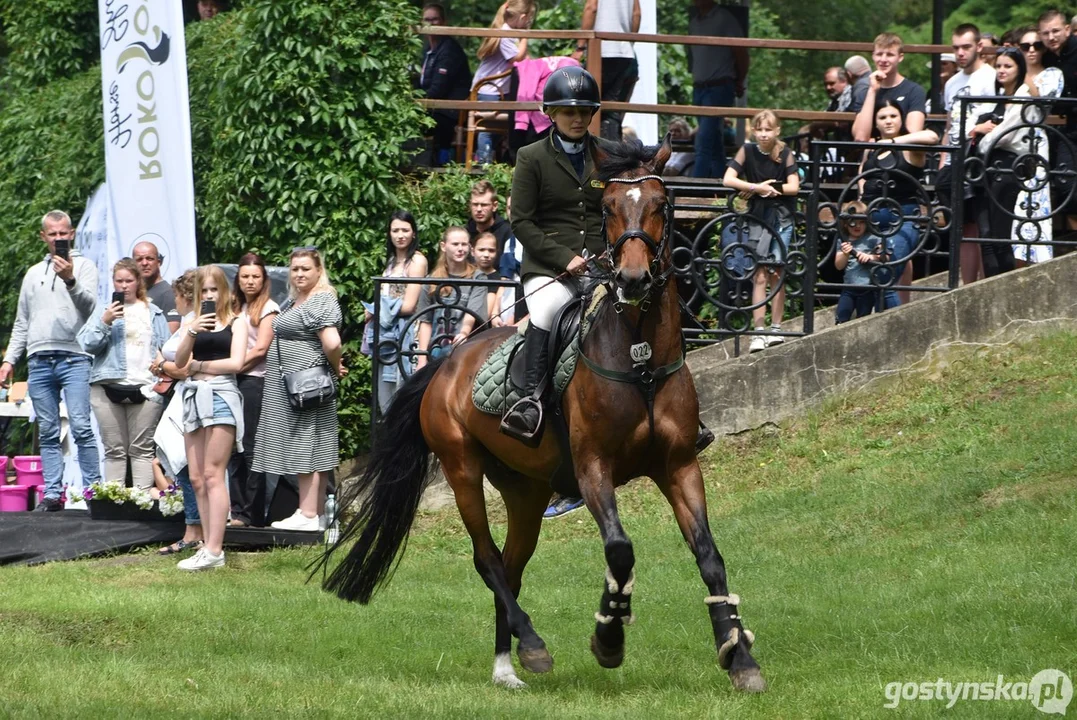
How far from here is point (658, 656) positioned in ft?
28.3

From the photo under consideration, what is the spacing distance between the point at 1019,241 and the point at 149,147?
26.7 feet

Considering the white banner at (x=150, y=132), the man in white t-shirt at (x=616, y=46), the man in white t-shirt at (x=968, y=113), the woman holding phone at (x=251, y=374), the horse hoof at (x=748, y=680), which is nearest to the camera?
the horse hoof at (x=748, y=680)

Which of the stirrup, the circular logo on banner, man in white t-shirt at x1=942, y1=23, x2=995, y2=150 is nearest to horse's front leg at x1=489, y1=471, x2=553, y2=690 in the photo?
the stirrup

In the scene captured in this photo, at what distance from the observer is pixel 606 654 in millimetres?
7719

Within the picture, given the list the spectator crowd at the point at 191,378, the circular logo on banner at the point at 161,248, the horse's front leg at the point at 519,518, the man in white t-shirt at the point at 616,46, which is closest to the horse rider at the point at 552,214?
the horse's front leg at the point at 519,518

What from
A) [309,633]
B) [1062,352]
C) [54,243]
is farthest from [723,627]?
[54,243]

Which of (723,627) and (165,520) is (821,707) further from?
(165,520)

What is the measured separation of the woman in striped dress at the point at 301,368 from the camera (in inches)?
501

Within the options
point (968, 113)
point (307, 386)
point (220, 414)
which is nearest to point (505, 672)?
point (220, 414)

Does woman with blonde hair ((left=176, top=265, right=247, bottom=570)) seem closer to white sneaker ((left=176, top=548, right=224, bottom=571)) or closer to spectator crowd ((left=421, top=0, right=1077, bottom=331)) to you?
white sneaker ((left=176, top=548, right=224, bottom=571))

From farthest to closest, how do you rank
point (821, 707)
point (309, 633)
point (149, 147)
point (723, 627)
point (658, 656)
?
1. point (149, 147)
2. point (309, 633)
3. point (658, 656)
4. point (723, 627)
5. point (821, 707)

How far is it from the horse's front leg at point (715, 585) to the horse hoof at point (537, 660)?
1.04 metres

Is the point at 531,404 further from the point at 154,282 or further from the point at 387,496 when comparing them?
the point at 154,282

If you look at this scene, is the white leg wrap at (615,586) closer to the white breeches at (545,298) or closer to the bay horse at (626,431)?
the bay horse at (626,431)
